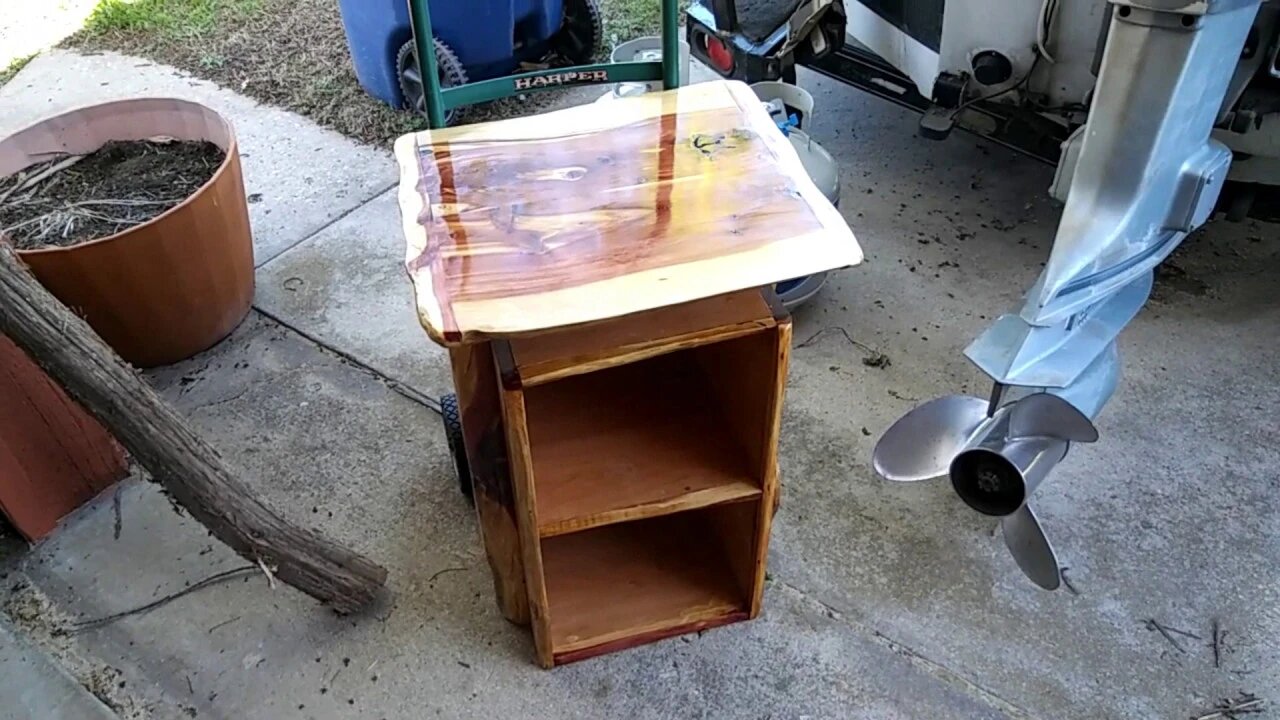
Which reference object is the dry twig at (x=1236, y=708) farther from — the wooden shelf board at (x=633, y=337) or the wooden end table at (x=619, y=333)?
A: the wooden shelf board at (x=633, y=337)

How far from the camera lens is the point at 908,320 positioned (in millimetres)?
2209

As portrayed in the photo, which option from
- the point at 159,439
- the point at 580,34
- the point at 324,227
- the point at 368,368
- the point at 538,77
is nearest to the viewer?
the point at 159,439

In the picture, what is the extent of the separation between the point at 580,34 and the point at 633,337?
2.15 m

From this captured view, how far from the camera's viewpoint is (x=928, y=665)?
Answer: 60.8 inches

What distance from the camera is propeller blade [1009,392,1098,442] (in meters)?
1.46

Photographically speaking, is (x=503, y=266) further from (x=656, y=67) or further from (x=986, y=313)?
(x=986, y=313)

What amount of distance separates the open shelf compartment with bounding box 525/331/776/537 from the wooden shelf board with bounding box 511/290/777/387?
0.04 metres

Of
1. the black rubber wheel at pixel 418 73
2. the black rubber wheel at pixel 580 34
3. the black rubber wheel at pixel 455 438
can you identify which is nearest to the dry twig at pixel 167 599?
the black rubber wheel at pixel 455 438

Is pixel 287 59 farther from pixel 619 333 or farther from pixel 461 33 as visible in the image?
pixel 619 333

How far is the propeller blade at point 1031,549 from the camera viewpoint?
1.52m

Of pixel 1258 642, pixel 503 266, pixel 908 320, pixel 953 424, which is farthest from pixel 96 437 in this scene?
pixel 1258 642

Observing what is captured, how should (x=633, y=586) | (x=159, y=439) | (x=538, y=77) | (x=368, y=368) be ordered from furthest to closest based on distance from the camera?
(x=368, y=368), (x=633, y=586), (x=538, y=77), (x=159, y=439)

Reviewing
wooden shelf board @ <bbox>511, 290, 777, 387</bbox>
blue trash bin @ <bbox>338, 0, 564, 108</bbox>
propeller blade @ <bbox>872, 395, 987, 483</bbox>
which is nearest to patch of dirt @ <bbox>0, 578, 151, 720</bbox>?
wooden shelf board @ <bbox>511, 290, 777, 387</bbox>

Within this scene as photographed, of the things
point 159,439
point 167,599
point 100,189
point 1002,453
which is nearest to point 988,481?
point 1002,453
